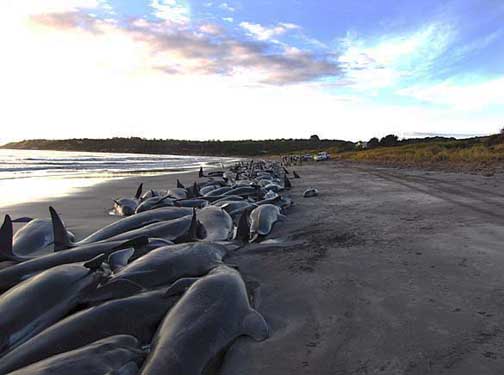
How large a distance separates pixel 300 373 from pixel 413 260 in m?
2.74

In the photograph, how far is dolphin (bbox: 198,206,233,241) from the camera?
592 cm

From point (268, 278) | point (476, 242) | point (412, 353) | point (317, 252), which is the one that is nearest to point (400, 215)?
point (476, 242)

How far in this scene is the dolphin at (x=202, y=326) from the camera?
2.34m

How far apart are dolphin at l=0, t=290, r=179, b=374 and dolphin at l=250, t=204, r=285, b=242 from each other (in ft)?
10.1

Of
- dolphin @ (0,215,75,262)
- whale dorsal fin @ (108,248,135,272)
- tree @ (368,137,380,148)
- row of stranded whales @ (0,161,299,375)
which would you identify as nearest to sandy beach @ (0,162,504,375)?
row of stranded whales @ (0,161,299,375)

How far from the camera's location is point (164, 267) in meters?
3.86

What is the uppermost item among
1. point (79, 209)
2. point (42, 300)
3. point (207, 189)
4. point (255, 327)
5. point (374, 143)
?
point (374, 143)

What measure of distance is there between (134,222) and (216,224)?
4.42ft

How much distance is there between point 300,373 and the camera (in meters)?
2.48

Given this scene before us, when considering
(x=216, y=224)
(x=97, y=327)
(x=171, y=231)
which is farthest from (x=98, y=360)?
(x=216, y=224)

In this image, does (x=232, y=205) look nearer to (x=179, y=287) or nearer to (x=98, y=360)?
(x=179, y=287)

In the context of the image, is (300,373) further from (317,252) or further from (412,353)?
(317,252)

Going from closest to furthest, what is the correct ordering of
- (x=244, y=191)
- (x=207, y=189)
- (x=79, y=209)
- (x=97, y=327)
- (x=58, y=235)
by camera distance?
(x=97, y=327)
(x=58, y=235)
(x=79, y=209)
(x=244, y=191)
(x=207, y=189)

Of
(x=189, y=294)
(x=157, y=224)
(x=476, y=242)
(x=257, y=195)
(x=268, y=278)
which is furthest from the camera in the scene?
(x=257, y=195)
